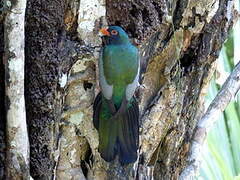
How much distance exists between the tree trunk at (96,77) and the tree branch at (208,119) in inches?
2.3

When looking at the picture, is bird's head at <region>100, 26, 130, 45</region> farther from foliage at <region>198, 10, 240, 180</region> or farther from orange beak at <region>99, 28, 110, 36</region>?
foliage at <region>198, 10, 240, 180</region>

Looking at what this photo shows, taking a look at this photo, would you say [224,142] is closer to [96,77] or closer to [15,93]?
[96,77]

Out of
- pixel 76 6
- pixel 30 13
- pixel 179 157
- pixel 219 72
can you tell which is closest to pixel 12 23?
pixel 30 13

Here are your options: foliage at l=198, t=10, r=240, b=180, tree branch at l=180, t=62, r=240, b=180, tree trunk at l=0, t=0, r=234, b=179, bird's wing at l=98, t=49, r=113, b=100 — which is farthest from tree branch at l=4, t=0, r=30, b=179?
foliage at l=198, t=10, r=240, b=180

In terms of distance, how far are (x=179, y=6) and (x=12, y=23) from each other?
101 centimetres

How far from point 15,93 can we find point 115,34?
54 centimetres

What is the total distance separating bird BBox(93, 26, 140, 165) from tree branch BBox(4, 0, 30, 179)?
0.41 metres

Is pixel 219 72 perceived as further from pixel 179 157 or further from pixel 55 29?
pixel 55 29

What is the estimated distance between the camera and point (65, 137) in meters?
2.63

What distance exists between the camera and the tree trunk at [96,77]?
2461 mm

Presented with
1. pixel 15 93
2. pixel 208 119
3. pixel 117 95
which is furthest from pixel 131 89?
pixel 208 119

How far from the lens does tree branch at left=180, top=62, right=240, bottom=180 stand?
9.95ft

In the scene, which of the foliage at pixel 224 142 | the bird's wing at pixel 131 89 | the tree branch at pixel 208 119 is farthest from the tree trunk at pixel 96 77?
the foliage at pixel 224 142

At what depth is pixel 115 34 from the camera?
99.4 inches
